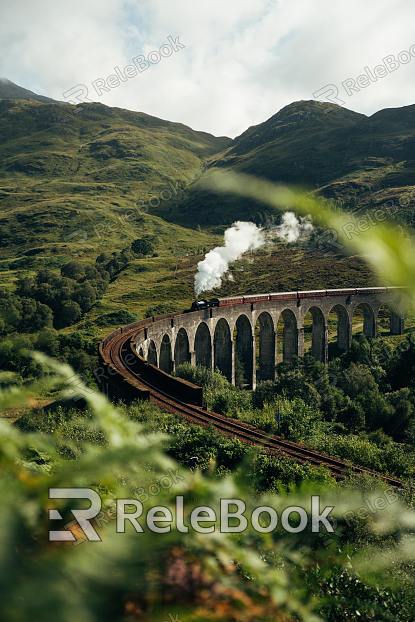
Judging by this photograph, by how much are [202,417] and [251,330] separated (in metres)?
31.7

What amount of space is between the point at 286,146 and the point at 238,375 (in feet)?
513

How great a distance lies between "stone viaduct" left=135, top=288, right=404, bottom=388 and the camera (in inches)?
1687

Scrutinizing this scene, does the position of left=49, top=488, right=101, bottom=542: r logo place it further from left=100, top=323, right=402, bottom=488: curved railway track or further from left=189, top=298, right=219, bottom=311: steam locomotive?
left=189, top=298, right=219, bottom=311: steam locomotive

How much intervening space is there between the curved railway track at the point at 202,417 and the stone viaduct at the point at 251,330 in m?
2.97

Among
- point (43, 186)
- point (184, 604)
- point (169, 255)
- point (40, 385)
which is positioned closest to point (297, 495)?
point (184, 604)

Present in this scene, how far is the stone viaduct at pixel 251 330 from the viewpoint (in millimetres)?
42844

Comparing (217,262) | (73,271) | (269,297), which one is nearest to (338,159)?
(217,262)

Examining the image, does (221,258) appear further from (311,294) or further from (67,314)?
(67,314)

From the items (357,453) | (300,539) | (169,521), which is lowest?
(357,453)

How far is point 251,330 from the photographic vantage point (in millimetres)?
51656

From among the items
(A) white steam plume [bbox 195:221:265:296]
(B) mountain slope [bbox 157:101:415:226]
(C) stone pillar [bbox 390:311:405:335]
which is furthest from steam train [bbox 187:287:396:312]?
(B) mountain slope [bbox 157:101:415:226]

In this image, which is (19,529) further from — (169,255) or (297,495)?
(169,255)

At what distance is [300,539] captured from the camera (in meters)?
2.62

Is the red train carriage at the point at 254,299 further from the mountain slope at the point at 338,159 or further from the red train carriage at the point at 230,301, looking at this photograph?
the mountain slope at the point at 338,159
